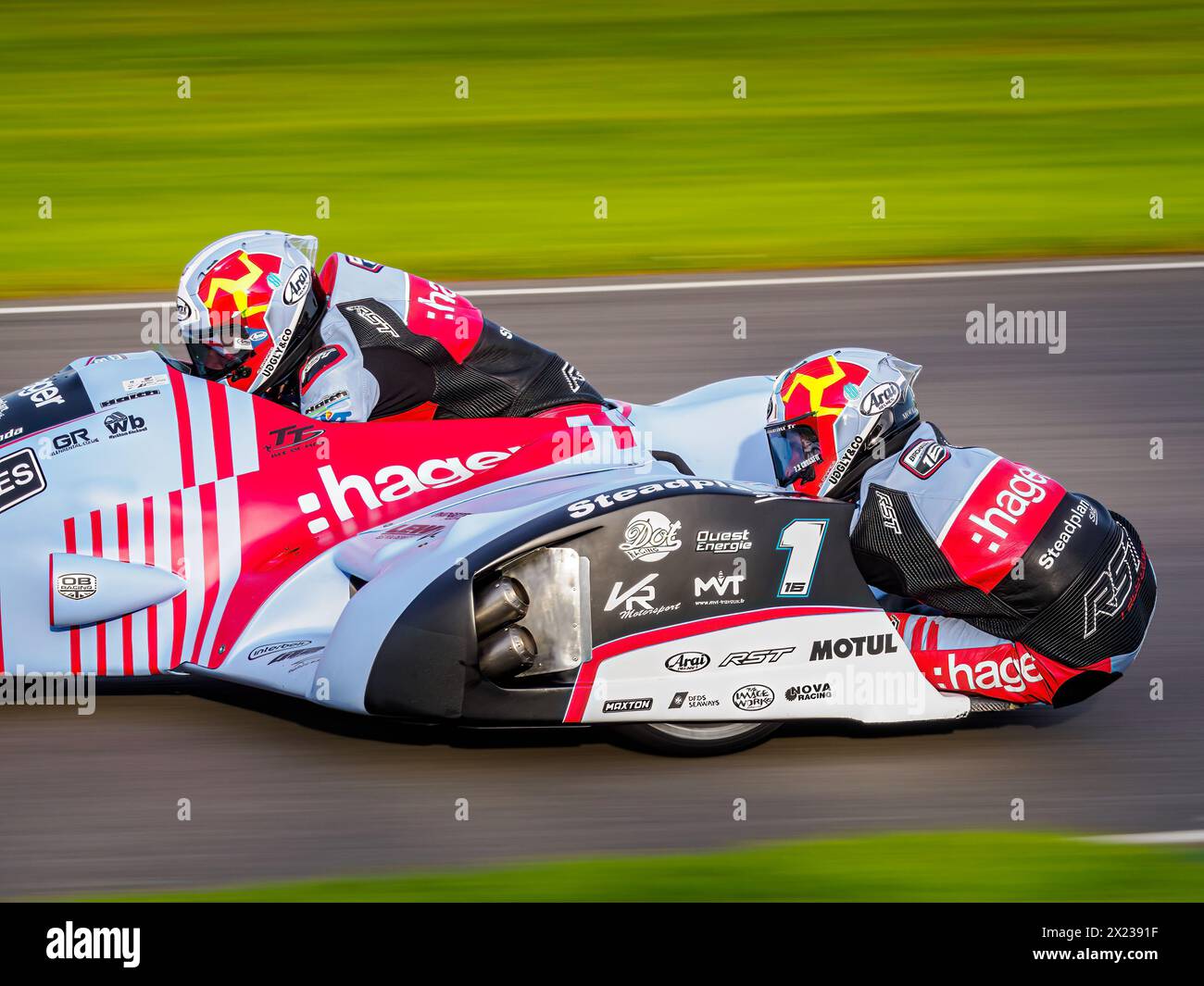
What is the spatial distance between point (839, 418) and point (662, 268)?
18.6 ft

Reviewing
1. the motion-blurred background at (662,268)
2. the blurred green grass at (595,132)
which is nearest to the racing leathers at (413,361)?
the motion-blurred background at (662,268)

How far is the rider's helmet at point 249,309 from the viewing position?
229 inches

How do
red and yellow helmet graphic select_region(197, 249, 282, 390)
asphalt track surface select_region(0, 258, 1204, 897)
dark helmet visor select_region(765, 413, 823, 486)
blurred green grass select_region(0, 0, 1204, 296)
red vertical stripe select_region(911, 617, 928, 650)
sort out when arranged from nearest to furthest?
1. asphalt track surface select_region(0, 258, 1204, 897)
2. red vertical stripe select_region(911, 617, 928, 650)
3. dark helmet visor select_region(765, 413, 823, 486)
4. red and yellow helmet graphic select_region(197, 249, 282, 390)
5. blurred green grass select_region(0, 0, 1204, 296)

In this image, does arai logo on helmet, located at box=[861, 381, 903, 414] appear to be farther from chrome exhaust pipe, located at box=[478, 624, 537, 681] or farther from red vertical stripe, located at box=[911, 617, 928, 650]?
chrome exhaust pipe, located at box=[478, 624, 537, 681]

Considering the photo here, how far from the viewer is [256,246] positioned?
596 cm

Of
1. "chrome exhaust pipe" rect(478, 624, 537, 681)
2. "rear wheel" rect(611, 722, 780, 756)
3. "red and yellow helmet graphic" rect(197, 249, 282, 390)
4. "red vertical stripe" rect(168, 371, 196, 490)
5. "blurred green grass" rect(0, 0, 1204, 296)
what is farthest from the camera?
"blurred green grass" rect(0, 0, 1204, 296)

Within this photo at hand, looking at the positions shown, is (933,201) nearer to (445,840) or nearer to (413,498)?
(413,498)

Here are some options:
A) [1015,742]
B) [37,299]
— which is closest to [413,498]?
[1015,742]

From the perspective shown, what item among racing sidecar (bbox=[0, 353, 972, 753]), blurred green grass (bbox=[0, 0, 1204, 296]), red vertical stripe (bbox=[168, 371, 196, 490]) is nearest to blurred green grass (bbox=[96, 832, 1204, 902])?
racing sidecar (bbox=[0, 353, 972, 753])

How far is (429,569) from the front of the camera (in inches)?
197

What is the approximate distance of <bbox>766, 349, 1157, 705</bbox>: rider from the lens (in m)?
4.96

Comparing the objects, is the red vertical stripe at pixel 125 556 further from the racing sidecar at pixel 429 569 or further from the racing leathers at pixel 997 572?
the racing leathers at pixel 997 572

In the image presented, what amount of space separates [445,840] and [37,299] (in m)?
6.66

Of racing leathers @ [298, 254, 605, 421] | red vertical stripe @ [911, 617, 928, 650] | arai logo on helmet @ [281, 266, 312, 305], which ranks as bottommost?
red vertical stripe @ [911, 617, 928, 650]
